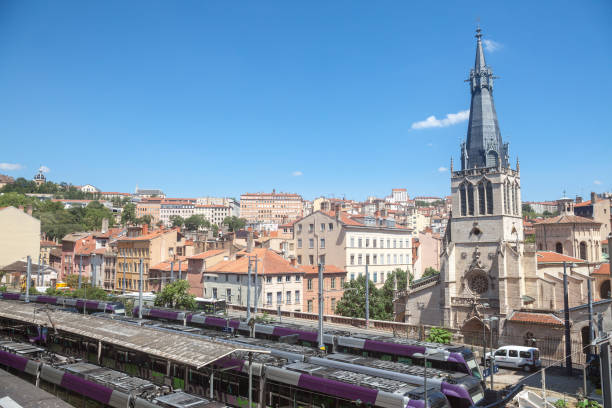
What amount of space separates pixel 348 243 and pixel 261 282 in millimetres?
16250

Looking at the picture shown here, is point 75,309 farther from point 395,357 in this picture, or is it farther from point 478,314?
point 478,314

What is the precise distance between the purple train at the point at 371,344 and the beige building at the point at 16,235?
45.9m

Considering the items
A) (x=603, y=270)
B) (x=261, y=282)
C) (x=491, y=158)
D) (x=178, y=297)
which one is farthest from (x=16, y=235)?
Answer: (x=603, y=270)

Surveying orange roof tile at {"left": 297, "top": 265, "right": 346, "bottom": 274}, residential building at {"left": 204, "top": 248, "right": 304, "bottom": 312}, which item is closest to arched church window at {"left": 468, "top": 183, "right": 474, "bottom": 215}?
orange roof tile at {"left": 297, "top": 265, "right": 346, "bottom": 274}

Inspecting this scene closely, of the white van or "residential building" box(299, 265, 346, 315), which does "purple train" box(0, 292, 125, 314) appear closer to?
"residential building" box(299, 265, 346, 315)

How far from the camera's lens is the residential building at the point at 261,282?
47875 mm

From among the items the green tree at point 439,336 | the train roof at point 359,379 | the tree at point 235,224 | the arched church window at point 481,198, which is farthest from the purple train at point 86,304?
the tree at point 235,224

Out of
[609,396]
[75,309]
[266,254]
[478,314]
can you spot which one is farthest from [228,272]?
[609,396]

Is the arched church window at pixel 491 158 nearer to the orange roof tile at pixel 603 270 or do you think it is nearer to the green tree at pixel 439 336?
the orange roof tile at pixel 603 270

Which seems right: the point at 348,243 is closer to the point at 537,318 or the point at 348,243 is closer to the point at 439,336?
the point at 537,318

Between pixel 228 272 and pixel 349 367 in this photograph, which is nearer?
pixel 349 367

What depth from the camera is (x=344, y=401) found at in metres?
13.9

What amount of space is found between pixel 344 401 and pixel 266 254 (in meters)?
37.9

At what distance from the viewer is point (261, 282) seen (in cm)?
4775
